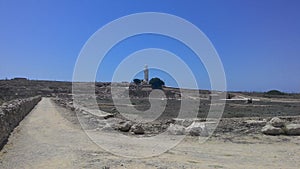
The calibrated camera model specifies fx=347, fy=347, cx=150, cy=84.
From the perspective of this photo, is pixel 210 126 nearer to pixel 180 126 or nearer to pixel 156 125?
pixel 180 126

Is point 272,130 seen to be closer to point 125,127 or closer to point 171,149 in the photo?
point 171,149

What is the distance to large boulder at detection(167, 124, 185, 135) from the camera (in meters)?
17.3

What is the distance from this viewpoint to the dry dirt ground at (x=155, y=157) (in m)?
9.86

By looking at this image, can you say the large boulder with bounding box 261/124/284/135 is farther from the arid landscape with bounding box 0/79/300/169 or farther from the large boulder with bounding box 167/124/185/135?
the large boulder with bounding box 167/124/185/135

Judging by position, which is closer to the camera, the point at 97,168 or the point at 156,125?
the point at 97,168

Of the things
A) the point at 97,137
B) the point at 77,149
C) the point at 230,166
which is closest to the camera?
the point at 230,166

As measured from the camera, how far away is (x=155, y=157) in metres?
11.1

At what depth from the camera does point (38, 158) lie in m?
10.3

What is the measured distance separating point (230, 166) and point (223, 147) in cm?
398

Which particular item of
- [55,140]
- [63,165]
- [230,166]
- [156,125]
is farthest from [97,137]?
[230,166]

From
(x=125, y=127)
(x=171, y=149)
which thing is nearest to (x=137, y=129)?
(x=125, y=127)

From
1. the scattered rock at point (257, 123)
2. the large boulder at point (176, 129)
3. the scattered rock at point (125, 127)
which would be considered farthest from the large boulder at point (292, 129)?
the scattered rock at point (125, 127)

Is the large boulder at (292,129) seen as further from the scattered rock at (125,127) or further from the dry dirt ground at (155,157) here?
the scattered rock at (125,127)

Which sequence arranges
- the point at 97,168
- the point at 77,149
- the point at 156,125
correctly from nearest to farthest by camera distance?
the point at 97,168, the point at 77,149, the point at 156,125
